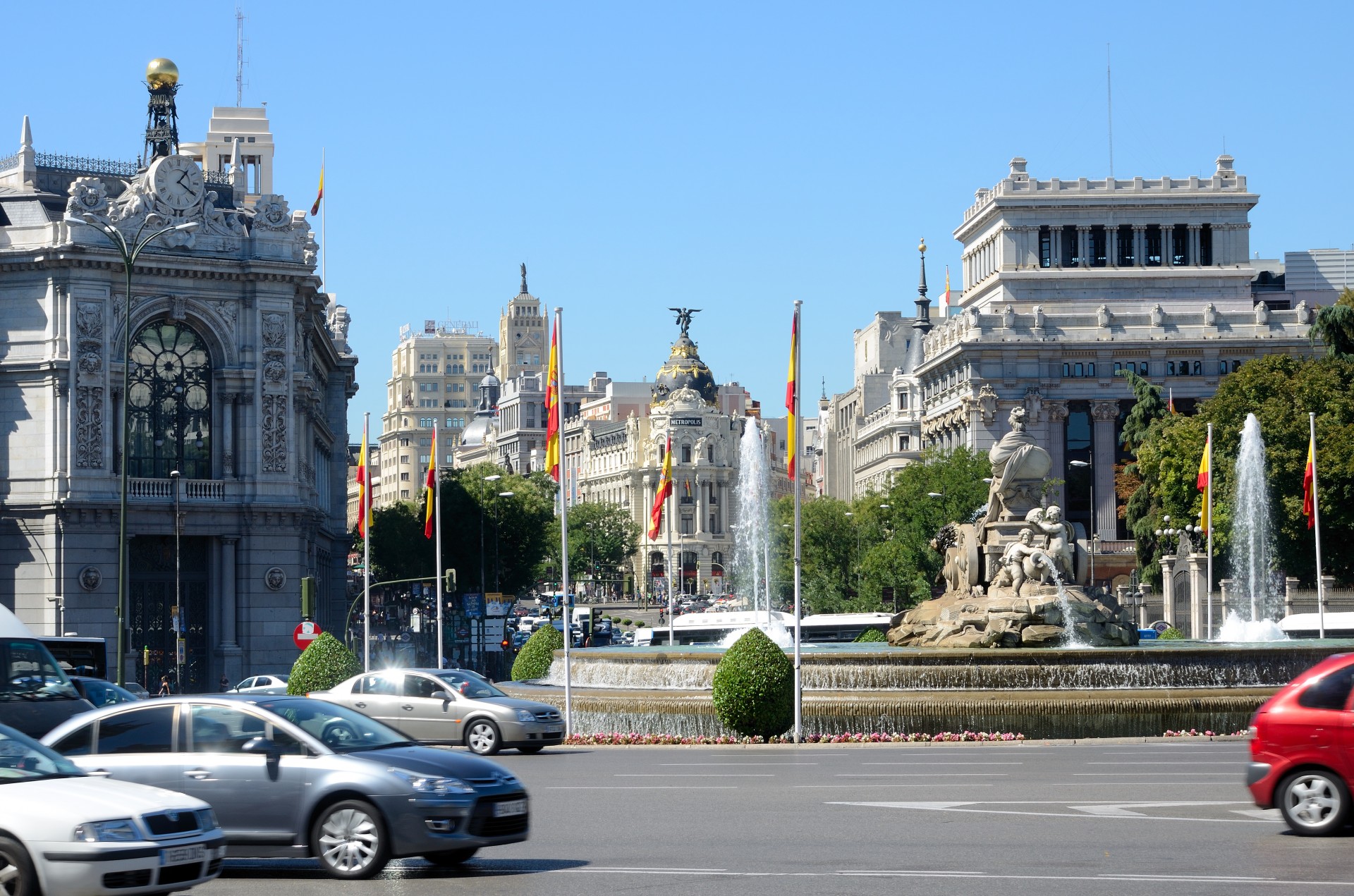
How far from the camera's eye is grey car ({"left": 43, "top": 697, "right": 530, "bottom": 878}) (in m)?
15.1

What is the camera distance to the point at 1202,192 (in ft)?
384

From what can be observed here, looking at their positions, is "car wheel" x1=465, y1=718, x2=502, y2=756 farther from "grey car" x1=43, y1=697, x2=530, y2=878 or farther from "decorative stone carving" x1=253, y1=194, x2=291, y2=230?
"decorative stone carving" x1=253, y1=194, x2=291, y2=230

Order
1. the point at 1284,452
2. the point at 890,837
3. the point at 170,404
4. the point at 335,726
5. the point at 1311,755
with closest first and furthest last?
the point at 335,726 → the point at 1311,755 → the point at 890,837 → the point at 1284,452 → the point at 170,404

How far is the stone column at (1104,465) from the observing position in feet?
358

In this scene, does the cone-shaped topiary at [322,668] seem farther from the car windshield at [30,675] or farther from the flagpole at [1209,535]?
the flagpole at [1209,535]

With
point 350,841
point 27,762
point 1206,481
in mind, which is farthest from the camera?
point 1206,481

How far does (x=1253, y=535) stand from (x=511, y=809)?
5770 cm

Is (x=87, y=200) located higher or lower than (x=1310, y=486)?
higher

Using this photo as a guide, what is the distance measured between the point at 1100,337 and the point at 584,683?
73.9m

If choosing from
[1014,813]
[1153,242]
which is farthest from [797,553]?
[1153,242]

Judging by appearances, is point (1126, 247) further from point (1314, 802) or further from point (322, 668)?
point (1314, 802)

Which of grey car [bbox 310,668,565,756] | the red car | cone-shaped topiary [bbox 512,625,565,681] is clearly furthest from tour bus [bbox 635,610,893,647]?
the red car

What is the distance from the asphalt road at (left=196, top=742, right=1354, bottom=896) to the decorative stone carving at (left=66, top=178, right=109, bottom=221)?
46806 millimetres

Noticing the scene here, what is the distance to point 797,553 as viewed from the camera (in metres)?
34.9
